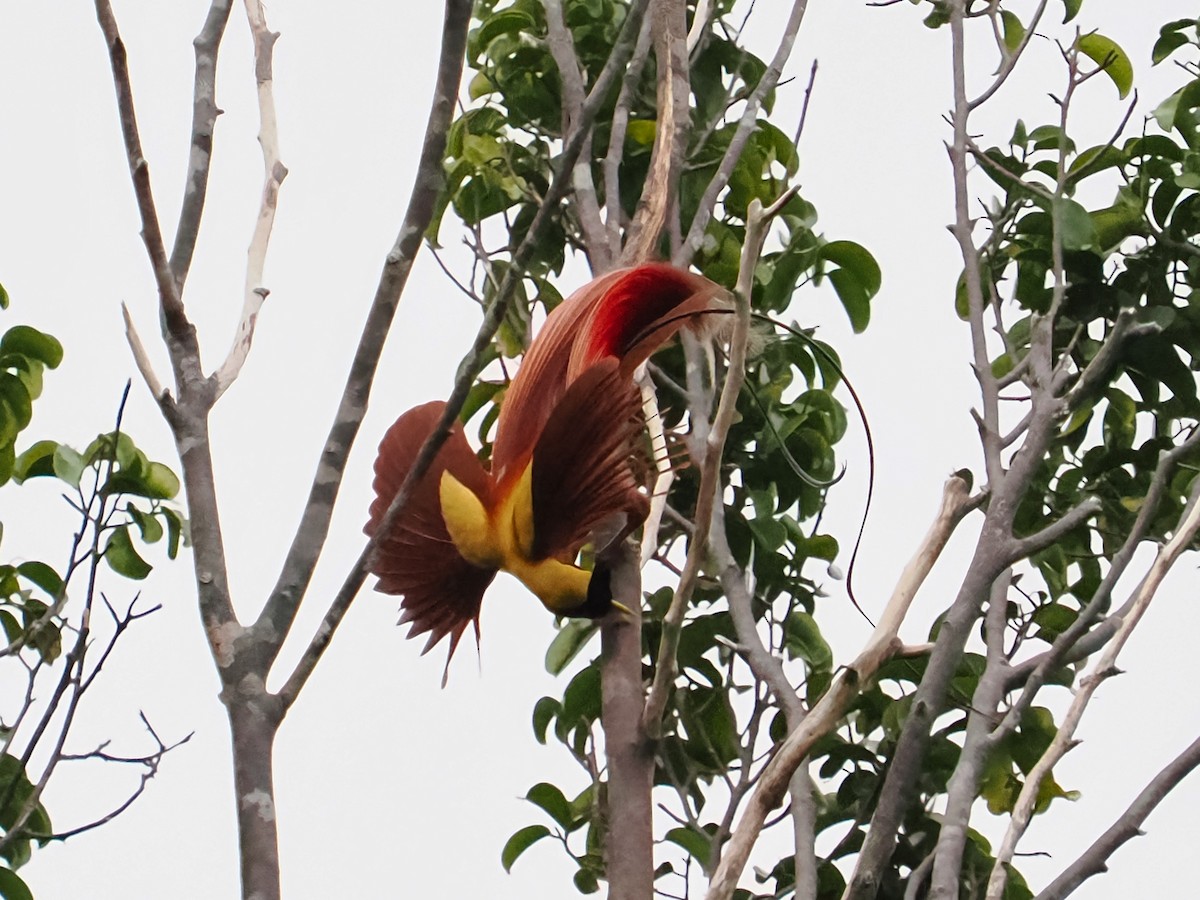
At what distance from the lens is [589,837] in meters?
1.66

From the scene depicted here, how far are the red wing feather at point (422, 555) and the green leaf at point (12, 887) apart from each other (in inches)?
22.2

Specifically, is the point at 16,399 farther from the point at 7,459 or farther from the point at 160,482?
the point at 160,482

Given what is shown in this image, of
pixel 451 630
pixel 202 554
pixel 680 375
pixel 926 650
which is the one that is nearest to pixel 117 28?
pixel 202 554

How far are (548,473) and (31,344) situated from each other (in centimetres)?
78

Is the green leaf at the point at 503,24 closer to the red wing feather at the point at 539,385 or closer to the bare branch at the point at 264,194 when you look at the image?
the bare branch at the point at 264,194

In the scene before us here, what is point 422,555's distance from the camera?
4.56 ft

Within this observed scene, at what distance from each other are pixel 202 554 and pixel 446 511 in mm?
329

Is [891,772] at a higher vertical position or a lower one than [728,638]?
lower

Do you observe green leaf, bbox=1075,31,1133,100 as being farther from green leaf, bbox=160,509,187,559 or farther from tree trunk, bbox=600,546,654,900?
green leaf, bbox=160,509,187,559

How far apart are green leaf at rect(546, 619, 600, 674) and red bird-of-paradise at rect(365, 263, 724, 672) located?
0.25 metres

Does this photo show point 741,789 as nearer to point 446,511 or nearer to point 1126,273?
point 446,511

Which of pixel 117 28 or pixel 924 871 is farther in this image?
pixel 924 871

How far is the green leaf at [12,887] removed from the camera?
162cm

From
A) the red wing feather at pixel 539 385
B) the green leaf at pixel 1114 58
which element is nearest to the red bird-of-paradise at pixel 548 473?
the red wing feather at pixel 539 385
